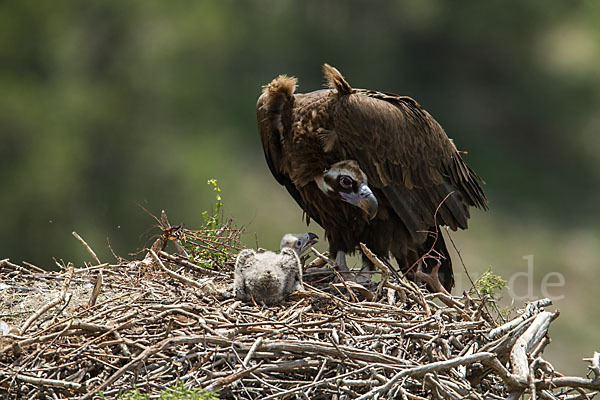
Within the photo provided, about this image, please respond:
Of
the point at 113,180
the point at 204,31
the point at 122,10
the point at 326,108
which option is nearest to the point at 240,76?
the point at 204,31

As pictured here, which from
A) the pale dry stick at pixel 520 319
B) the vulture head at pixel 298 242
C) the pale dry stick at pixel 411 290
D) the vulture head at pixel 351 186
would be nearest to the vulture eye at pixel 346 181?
the vulture head at pixel 351 186

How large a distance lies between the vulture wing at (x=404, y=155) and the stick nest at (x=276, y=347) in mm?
890

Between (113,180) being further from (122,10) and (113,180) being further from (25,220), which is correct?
(122,10)

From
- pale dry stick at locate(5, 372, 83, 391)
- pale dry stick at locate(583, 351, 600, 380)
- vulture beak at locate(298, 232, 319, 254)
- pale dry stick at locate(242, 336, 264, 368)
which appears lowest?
pale dry stick at locate(5, 372, 83, 391)

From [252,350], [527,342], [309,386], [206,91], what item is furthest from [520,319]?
[206,91]

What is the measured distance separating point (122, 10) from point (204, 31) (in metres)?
1.56

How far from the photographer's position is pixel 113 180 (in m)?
11.7

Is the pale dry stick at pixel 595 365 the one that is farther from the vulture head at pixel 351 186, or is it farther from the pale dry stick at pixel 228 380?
the vulture head at pixel 351 186

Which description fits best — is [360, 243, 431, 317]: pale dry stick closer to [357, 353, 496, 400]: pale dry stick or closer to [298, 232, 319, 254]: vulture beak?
[357, 353, 496, 400]: pale dry stick

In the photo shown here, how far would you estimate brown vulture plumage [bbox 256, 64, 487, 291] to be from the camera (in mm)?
3965

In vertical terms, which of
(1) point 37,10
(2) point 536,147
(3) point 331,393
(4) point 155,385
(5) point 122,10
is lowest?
(4) point 155,385

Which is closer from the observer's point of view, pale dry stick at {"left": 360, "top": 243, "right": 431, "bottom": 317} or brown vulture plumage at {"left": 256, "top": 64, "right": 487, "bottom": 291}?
pale dry stick at {"left": 360, "top": 243, "right": 431, "bottom": 317}

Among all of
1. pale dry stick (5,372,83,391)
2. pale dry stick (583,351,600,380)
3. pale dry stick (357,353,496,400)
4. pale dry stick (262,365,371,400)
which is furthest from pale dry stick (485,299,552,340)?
pale dry stick (5,372,83,391)

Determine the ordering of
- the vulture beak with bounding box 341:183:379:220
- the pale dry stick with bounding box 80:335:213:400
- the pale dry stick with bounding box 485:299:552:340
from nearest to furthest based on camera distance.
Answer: the pale dry stick with bounding box 80:335:213:400, the pale dry stick with bounding box 485:299:552:340, the vulture beak with bounding box 341:183:379:220
